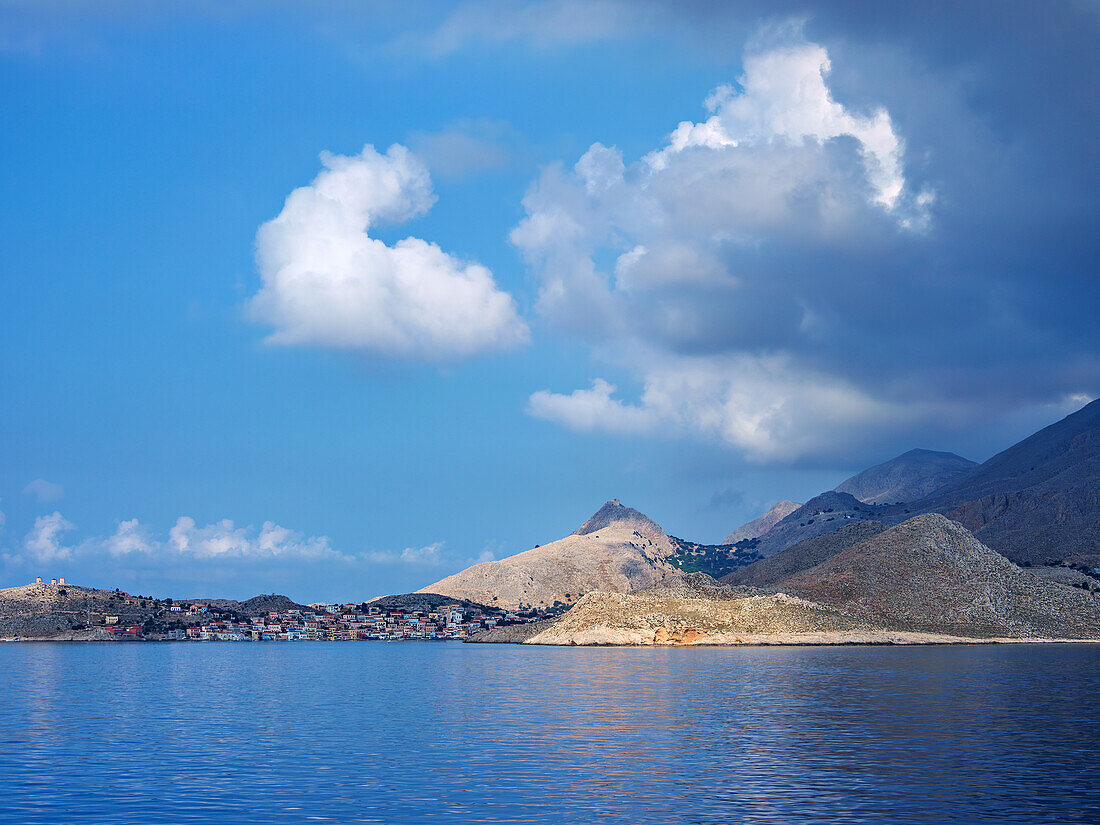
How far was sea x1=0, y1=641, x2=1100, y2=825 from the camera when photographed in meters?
47.4

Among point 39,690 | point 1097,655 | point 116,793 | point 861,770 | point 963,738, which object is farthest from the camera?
point 1097,655

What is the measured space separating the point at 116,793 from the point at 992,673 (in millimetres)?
118630

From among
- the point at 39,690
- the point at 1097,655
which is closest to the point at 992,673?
the point at 1097,655

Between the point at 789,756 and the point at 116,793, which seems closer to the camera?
the point at 116,793

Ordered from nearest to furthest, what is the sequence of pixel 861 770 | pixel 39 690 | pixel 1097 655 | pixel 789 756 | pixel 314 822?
pixel 314 822
pixel 861 770
pixel 789 756
pixel 39 690
pixel 1097 655

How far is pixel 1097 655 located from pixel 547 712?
138 meters

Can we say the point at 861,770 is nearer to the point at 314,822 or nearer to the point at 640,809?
the point at 640,809

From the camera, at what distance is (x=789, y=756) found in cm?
6325

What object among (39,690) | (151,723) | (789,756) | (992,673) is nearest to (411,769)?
(789,756)

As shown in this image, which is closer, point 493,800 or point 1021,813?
point 1021,813

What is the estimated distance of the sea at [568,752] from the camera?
47.4 metres

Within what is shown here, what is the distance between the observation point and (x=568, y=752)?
66.2 metres

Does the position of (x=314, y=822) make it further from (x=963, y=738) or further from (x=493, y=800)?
(x=963, y=738)

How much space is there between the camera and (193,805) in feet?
162
